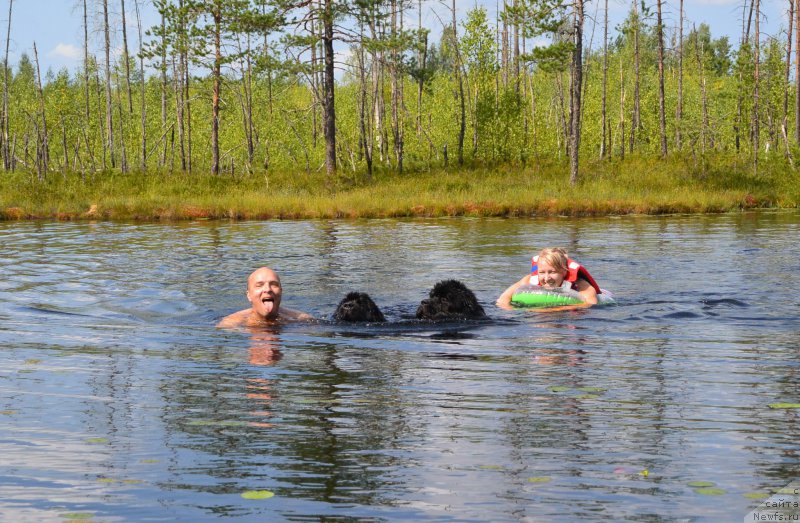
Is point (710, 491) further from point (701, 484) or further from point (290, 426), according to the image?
point (290, 426)

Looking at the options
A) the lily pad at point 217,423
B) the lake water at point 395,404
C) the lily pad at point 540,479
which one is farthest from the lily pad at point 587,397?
the lily pad at point 217,423

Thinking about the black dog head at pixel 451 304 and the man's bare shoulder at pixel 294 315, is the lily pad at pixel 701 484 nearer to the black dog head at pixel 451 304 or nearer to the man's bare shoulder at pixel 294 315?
the black dog head at pixel 451 304

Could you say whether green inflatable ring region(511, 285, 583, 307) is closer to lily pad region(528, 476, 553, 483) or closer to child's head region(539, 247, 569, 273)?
child's head region(539, 247, 569, 273)

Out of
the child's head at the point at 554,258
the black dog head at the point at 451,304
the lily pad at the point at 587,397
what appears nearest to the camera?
the lily pad at the point at 587,397

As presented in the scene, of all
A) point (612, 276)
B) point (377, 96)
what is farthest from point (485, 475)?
point (377, 96)

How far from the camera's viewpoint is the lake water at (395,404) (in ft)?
13.5

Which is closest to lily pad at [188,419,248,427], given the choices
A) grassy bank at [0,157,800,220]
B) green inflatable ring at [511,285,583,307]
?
green inflatable ring at [511,285,583,307]

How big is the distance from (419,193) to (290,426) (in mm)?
25569

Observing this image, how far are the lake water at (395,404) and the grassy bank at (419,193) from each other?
46.7ft

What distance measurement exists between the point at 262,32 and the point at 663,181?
14613mm

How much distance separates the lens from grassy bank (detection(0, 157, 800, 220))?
28172 millimetres

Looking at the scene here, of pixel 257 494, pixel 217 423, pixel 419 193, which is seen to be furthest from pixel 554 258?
pixel 419 193

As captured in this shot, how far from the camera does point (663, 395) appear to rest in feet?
20.2

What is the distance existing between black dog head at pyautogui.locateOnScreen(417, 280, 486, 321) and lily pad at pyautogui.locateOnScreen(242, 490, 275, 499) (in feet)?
19.6
